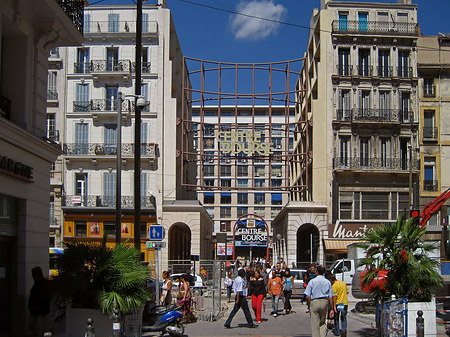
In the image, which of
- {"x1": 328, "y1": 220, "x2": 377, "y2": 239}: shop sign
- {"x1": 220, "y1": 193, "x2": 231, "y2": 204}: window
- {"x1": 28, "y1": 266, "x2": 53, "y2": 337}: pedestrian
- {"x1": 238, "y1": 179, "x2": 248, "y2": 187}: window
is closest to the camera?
{"x1": 28, "y1": 266, "x2": 53, "y2": 337}: pedestrian

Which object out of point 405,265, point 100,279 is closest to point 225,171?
point 405,265

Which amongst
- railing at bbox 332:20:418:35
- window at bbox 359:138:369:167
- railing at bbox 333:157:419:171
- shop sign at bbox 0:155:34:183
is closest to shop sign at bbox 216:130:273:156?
railing at bbox 333:157:419:171

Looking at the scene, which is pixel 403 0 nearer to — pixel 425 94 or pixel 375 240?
pixel 425 94

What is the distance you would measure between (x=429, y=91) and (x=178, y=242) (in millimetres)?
22550

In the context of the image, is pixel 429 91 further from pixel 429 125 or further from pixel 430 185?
pixel 430 185

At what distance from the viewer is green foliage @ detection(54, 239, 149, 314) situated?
11.9 metres

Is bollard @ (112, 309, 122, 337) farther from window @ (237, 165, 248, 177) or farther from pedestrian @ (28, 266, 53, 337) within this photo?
window @ (237, 165, 248, 177)

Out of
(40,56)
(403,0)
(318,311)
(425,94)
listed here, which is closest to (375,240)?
(318,311)

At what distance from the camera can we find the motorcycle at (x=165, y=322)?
15.6m

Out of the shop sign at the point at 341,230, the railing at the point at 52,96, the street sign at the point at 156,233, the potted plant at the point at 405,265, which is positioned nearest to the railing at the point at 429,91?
the shop sign at the point at 341,230

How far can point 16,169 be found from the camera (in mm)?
14867

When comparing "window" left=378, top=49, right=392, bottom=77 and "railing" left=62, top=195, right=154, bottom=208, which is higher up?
"window" left=378, top=49, right=392, bottom=77

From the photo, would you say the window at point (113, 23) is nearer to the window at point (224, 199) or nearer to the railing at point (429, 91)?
the railing at point (429, 91)

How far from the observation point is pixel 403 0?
159 ft
